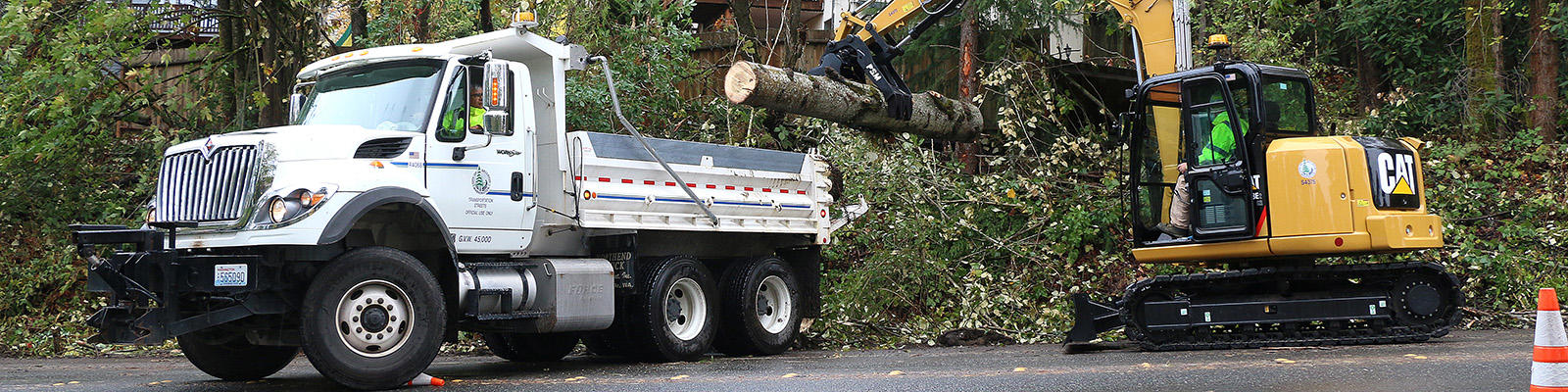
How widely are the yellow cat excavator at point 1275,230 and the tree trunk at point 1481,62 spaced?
23.9 feet

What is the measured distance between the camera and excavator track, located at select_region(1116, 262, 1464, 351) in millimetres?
10961

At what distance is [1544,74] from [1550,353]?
13525 mm

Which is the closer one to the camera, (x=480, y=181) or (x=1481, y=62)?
(x=480, y=181)

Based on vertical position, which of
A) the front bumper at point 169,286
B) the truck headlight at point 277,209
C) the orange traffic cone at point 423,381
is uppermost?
the truck headlight at point 277,209

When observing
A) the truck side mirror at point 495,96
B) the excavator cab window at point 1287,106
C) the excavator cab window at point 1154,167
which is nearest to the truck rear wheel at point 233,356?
the truck side mirror at point 495,96

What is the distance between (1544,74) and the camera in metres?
17.6

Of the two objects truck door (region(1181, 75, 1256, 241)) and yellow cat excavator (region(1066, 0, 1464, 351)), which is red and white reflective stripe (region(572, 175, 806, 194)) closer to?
yellow cat excavator (region(1066, 0, 1464, 351))

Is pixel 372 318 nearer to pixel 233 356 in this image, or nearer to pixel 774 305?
pixel 233 356

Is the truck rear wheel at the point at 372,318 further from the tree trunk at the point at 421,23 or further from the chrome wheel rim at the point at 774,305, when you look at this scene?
the tree trunk at the point at 421,23

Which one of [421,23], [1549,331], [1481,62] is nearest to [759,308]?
[421,23]

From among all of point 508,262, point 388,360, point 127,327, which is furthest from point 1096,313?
→ point 127,327

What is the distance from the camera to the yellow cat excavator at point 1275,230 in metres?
10.6

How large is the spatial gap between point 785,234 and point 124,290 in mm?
5765

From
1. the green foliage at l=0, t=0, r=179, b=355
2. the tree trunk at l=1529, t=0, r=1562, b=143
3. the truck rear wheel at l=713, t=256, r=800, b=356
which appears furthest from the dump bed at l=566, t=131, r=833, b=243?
the tree trunk at l=1529, t=0, r=1562, b=143
